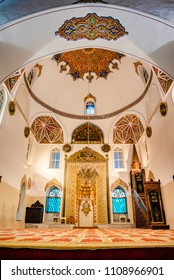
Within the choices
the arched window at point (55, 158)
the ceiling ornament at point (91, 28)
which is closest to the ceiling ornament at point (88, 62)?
the ceiling ornament at point (91, 28)

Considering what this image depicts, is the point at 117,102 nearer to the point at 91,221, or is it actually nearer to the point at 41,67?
the point at 41,67

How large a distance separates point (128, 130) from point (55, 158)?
5598 mm

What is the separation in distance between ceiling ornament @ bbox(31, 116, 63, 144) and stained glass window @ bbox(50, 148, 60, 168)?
0.67 m

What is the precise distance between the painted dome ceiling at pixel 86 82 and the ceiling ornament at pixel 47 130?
0.90 m

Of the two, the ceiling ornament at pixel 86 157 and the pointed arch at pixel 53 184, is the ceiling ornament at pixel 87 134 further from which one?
the pointed arch at pixel 53 184

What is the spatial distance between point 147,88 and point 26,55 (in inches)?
267

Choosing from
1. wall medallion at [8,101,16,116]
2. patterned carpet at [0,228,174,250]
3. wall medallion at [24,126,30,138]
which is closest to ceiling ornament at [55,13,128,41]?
wall medallion at [8,101,16,116]

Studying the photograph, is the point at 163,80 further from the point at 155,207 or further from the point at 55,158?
the point at 55,158

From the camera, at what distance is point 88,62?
1006cm

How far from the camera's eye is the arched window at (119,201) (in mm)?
10393

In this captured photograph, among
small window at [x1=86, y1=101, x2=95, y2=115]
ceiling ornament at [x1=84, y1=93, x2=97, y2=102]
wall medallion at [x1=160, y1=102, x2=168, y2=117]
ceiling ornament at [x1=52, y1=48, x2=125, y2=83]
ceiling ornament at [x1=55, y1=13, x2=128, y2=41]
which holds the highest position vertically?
ceiling ornament at [x1=52, y1=48, x2=125, y2=83]

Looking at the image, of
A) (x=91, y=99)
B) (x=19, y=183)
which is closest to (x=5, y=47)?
(x=19, y=183)

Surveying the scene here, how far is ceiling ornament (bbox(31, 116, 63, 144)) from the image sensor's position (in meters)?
11.1

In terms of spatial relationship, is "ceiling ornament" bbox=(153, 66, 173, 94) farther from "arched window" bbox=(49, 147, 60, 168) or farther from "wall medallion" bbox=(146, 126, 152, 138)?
"arched window" bbox=(49, 147, 60, 168)
